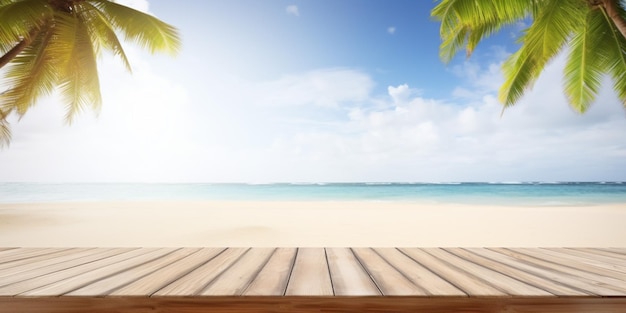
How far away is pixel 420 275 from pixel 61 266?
8.05 feet

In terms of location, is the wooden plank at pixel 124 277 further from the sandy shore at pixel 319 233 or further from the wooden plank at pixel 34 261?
the sandy shore at pixel 319 233

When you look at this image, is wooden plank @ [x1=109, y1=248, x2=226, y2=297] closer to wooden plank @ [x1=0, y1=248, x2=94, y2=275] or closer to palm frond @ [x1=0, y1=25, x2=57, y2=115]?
wooden plank @ [x1=0, y1=248, x2=94, y2=275]

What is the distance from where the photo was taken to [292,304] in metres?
1.78

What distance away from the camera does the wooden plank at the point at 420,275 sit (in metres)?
1.84

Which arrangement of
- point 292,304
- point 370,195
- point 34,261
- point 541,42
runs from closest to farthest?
1. point 292,304
2. point 34,261
3. point 541,42
4. point 370,195

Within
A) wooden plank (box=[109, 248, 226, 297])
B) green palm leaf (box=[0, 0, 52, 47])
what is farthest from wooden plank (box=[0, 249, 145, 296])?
green palm leaf (box=[0, 0, 52, 47])

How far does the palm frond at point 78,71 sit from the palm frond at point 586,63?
27.9 feet

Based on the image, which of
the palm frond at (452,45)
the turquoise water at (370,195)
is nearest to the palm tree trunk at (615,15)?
the palm frond at (452,45)

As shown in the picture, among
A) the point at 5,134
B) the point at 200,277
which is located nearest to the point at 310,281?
the point at 200,277

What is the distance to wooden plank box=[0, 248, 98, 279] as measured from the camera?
238 centimetres

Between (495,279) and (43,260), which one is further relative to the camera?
(43,260)

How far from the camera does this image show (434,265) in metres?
2.51

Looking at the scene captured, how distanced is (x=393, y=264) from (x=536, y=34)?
494 cm

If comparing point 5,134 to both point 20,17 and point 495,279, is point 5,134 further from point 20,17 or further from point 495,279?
point 495,279
